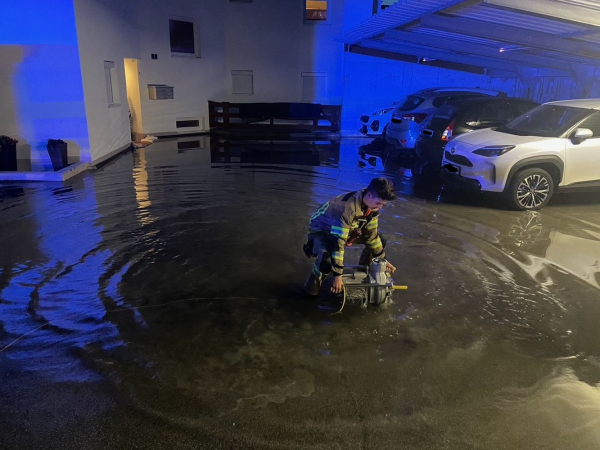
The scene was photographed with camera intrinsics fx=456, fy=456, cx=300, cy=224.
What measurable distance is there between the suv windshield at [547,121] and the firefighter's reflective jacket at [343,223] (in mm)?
4939

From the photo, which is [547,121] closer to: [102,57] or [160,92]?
[102,57]

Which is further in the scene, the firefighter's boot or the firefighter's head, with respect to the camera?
the firefighter's boot

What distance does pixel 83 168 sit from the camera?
34.2 feet

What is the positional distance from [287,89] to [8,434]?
1701 centimetres

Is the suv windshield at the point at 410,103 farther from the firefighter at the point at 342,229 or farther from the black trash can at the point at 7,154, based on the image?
the black trash can at the point at 7,154

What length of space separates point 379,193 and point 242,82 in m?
15.6

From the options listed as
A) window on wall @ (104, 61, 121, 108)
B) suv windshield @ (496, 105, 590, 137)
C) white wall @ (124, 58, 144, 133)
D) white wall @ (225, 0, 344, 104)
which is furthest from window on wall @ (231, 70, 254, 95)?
suv windshield @ (496, 105, 590, 137)

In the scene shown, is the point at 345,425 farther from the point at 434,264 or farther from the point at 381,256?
the point at 434,264

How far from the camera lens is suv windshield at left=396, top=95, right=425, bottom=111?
12493mm

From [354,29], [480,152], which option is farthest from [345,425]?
[354,29]

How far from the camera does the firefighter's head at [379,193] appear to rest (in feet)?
12.3

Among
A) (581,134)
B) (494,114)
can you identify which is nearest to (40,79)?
(494,114)

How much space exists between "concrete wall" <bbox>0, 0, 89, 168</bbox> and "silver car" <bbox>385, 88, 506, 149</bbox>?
7873mm

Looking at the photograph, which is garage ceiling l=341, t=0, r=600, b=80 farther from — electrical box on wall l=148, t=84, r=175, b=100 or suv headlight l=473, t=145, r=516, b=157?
electrical box on wall l=148, t=84, r=175, b=100
